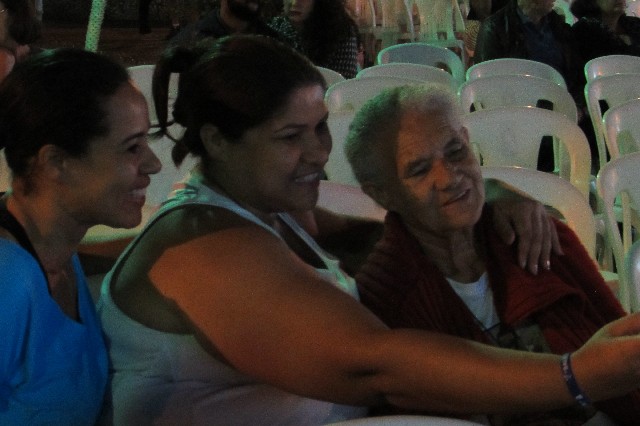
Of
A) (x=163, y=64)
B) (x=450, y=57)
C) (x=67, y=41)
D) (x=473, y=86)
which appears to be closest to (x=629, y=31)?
(x=450, y=57)

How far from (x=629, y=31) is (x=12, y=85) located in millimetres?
4869

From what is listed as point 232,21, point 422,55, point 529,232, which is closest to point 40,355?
point 529,232

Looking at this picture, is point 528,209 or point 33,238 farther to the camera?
point 528,209

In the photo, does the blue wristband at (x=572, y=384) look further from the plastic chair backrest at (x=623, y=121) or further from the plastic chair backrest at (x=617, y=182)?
the plastic chair backrest at (x=623, y=121)

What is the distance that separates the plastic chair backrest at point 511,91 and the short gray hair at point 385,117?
2387 millimetres

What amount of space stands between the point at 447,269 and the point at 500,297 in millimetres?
120

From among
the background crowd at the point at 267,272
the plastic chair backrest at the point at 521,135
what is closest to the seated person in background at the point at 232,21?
the plastic chair backrest at the point at 521,135

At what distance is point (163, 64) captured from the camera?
1.43 metres

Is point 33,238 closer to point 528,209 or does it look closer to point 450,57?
point 528,209

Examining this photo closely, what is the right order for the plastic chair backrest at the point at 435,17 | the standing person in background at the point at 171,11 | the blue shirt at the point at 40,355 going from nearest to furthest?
the blue shirt at the point at 40,355, the plastic chair backrest at the point at 435,17, the standing person in background at the point at 171,11

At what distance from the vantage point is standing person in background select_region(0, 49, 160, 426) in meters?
1.26

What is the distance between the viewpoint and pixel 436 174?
1.61m

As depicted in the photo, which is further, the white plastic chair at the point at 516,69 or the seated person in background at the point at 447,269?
the white plastic chair at the point at 516,69

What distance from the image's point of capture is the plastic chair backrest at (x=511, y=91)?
13.1 ft
